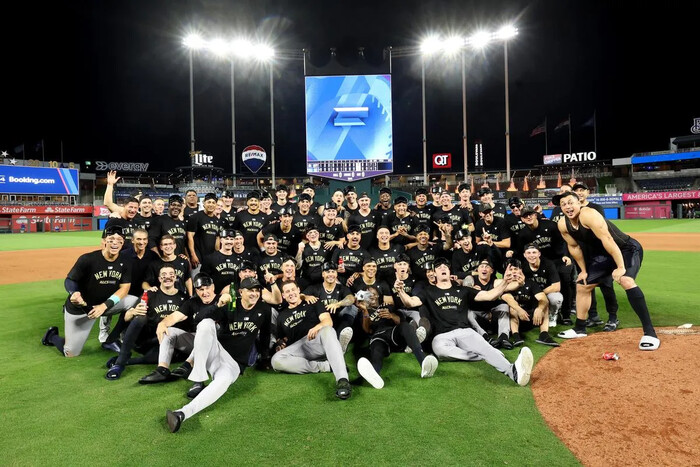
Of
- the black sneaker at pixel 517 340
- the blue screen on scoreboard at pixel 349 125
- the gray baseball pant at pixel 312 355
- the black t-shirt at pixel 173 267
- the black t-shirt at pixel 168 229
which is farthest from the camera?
the blue screen on scoreboard at pixel 349 125

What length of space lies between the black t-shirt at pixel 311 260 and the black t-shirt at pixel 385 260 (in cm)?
84

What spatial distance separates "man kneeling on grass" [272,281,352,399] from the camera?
4.83m

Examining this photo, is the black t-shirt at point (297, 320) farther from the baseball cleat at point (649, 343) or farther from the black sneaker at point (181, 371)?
the baseball cleat at point (649, 343)

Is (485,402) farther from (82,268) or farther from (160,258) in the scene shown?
(82,268)

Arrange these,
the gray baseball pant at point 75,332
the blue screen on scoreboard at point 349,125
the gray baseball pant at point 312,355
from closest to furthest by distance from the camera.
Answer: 1. the gray baseball pant at point 312,355
2. the gray baseball pant at point 75,332
3. the blue screen on scoreboard at point 349,125

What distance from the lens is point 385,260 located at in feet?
22.7

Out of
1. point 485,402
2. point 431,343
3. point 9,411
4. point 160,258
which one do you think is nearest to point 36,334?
point 160,258

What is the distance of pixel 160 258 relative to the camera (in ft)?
22.3

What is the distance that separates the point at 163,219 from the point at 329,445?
6.07 meters

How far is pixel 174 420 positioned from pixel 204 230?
4737 millimetres

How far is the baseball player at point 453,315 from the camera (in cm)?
516

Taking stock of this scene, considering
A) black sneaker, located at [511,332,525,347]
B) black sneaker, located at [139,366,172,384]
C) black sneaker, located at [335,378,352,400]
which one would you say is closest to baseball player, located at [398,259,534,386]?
black sneaker, located at [511,332,525,347]

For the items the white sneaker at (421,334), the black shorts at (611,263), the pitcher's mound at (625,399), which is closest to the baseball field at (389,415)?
the pitcher's mound at (625,399)

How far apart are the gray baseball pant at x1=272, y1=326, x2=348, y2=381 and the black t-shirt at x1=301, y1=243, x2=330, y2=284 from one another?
1.60 m
